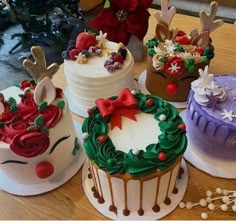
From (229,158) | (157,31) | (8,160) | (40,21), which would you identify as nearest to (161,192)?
(229,158)

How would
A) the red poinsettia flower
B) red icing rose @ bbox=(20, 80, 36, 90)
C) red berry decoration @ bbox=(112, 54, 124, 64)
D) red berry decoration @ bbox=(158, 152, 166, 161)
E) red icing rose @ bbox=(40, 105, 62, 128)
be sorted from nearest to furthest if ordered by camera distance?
red berry decoration @ bbox=(158, 152, 166, 161) < red icing rose @ bbox=(40, 105, 62, 128) < red icing rose @ bbox=(20, 80, 36, 90) < red berry decoration @ bbox=(112, 54, 124, 64) < the red poinsettia flower

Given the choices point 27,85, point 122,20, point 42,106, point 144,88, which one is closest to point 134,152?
point 42,106

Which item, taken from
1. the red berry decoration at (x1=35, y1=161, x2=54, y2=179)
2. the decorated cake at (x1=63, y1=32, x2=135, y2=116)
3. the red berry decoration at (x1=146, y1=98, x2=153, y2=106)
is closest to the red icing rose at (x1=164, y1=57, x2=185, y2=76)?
the decorated cake at (x1=63, y1=32, x2=135, y2=116)

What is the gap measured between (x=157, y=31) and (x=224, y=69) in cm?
31

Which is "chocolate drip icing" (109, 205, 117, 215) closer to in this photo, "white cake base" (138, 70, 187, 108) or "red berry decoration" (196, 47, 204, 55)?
"white cake base" (138, 70, 187, 108)

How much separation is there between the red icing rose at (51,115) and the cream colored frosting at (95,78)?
19cm

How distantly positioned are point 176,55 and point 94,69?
244 millimetres

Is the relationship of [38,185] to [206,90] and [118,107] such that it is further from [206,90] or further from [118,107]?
[206,90]

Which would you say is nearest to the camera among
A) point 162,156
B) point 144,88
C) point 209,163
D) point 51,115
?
point 162,156

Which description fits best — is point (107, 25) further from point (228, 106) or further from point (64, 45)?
point (64, 45)

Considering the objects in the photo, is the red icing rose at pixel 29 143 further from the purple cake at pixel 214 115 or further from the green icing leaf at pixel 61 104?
the purple cake at pixel 214 115

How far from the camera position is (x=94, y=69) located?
0.96m

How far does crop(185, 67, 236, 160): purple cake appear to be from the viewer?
771 millimetres

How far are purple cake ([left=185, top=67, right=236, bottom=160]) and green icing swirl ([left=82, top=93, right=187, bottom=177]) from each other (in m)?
0.10
